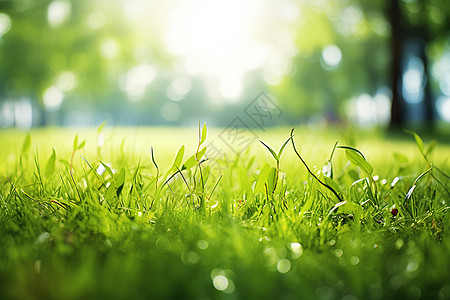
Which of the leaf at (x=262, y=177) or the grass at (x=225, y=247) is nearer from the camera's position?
the grass at (x=225, y=247)

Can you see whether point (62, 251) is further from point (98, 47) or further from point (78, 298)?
point (98, 47)

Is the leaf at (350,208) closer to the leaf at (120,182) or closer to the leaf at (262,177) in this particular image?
the leaf at (262,177)

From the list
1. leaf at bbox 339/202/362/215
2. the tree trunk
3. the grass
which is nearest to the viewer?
the grass

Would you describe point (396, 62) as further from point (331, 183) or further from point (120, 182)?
point (120, 182)

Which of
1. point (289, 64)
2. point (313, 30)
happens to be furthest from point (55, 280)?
point (289, 64)

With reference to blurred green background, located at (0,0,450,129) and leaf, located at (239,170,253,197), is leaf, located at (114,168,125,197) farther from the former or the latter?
blurred green background, located at (0,0,450,129)

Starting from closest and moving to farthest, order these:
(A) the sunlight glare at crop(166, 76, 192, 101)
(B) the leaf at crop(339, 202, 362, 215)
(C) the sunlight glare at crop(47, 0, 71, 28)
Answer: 1. (B) the leaf at crop(339, 202, 362, 215)
2. (C) the sunlight glare at crop(47, 0, 71, 28)
3. (A) the sunlight glare at crop(166, 76, 192, 101)

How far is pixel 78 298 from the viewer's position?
0.64 m

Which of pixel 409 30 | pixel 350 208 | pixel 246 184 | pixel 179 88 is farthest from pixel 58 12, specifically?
pixel 179 88

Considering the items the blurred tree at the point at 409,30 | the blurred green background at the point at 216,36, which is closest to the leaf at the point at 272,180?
the blurred green background at the point at 216,36

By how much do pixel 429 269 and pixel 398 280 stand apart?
0.11 meters

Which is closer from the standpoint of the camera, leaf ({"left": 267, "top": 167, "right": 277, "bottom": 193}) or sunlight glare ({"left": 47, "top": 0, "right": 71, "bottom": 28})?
leaf ({"left": 267, "top": 167, "right": 277, "bottom": 193})

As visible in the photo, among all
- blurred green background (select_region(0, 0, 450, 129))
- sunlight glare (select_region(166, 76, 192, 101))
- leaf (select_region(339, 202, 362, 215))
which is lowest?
sunlight glare (select_region(166, 76, 192, 101))

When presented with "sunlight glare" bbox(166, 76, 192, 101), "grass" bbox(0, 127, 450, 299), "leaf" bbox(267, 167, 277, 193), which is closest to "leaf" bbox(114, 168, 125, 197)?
"grass" bbox(0, 127, 450, 299)
